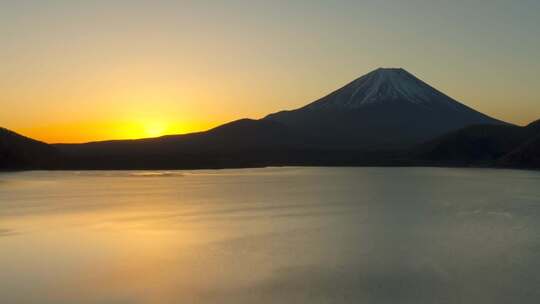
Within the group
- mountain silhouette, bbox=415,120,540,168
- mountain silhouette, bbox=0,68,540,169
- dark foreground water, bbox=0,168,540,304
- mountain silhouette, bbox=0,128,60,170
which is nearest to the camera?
dark foreground water, bbox=0,168,540,304

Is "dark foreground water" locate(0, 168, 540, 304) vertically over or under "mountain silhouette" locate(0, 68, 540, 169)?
under

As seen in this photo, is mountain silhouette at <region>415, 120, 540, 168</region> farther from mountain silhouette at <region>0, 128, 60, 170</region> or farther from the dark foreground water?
the dark foreground water

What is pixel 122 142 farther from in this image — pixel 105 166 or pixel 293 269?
pixel 293 269

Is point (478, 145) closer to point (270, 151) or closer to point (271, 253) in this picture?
point (270, 151)

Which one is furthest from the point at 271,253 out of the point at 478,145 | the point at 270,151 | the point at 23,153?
the point at 270,151

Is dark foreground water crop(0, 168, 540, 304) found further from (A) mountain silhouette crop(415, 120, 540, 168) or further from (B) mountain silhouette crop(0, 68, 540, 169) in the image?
(A) mountain silhouette crop(415, 120, 540, 168)

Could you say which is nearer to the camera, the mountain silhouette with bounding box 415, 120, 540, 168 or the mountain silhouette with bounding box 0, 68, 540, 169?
the mountain silhouette with bounding box 0, 68, 540, 169

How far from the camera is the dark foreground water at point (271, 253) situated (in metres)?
13.8

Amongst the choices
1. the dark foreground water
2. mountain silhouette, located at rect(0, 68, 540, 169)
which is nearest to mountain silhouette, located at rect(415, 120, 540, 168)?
mountain silhouette, located at rect(0, 68, 540, 169)

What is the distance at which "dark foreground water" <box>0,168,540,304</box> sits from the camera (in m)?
13.8

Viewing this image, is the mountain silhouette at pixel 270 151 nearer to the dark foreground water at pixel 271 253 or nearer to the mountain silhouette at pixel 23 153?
the mountain silhouette at pixel 23 153

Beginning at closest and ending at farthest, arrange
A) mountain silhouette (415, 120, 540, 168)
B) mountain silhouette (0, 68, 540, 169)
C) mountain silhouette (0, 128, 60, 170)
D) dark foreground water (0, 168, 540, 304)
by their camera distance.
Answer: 1. dark foreground water (0, 168, 540, 304)
2. mountain silhouette (0, 128, 60, 170)
3. mountain silhouette (0, 68, 540, 169)
4. mountain silhouette (415, 120, 540, 168)

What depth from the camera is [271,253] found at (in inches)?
740

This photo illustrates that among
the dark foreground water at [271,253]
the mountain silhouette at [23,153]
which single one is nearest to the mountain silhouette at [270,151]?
the mountain silhouette at [23,153]
